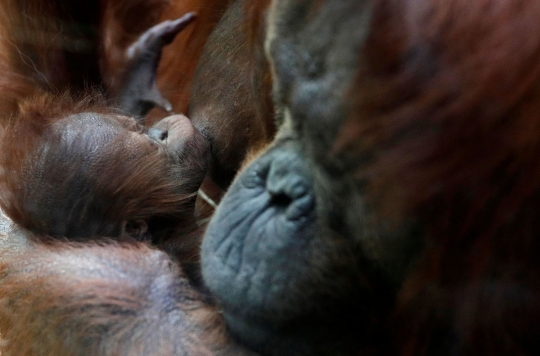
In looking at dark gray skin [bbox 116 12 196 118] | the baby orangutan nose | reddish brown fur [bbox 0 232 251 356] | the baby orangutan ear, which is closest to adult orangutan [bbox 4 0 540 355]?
reddish brown fur [bbox 0 232 251 356]

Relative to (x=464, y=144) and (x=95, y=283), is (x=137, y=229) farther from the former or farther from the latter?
(x=464, y=144)

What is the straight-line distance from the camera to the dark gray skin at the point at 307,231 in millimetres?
862

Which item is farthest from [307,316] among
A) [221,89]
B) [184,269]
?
[221,89]

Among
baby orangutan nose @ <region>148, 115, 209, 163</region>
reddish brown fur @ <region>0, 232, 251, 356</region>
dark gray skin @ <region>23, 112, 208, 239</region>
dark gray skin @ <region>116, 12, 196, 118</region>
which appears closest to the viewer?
reddish brown fur @ <region>0, 232, 251, 356</region>

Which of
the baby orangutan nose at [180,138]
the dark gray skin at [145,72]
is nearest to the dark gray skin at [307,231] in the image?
the baby orangutan nose at [180,138]

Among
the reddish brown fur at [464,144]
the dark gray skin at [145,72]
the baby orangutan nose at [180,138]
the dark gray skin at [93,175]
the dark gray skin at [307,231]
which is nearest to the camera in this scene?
the reddish brown fur at [464,144]

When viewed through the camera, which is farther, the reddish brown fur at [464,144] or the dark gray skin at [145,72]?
the dark gray skin at [145,72]

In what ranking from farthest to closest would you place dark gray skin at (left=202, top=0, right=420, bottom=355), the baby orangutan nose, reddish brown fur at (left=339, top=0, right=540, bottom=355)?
1. the baby orangutan nose
2. dark gray skin at (left=202, top=0, right=420, bottom=355)
3. reddish brown fur at (left=339, top=0, right=540, bottom=355)

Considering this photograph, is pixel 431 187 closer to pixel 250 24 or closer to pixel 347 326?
A: pixel 347 326

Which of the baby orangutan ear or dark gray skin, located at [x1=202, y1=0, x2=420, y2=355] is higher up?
dark gray skin, located at [x1=202, y1=0, x2=420, y2=355]

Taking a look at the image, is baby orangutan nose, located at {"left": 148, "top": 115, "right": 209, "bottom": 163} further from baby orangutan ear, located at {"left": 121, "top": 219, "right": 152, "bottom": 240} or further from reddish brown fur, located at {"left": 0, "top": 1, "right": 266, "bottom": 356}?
baby orangutan ear, located at {"left": 121, "top": 219, "right": 152, "bottom": 240}

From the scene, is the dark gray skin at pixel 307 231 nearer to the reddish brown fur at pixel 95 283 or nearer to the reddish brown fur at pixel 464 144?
the reddish brown fur at pixel 464 144

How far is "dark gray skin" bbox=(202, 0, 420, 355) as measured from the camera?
86cm

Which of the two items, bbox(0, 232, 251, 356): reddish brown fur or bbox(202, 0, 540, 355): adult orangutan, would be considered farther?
bbox(0, 232, 251, 356): reddish brown fur
